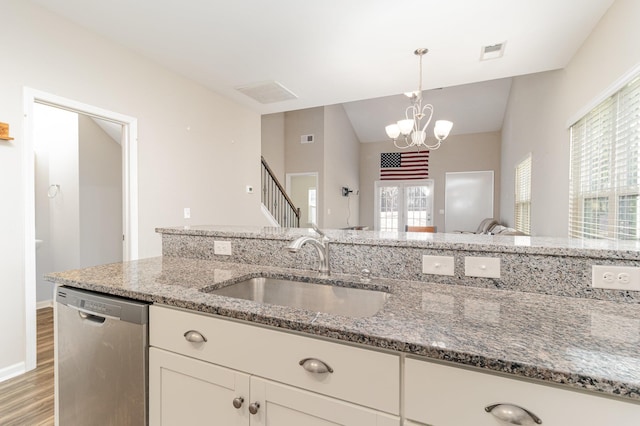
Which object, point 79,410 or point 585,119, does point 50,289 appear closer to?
point 79,410

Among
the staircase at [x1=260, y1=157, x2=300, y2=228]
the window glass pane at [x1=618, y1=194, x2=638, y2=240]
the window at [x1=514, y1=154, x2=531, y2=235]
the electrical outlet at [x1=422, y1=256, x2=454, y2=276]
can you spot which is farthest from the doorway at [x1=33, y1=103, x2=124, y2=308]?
the window at [x1=514, y1=154, x2=531, y2=235]

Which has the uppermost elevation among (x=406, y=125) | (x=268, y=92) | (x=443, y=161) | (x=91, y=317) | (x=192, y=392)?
(x=268, y=92)

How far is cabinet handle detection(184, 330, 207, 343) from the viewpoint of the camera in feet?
3.50

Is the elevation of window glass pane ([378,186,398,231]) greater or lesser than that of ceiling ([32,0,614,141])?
lesser

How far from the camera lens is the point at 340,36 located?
107 inches

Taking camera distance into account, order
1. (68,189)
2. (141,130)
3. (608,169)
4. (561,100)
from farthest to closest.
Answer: (68,189)
(561,100)
(141,130)
(608,169)

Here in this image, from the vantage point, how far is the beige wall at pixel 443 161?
829cm

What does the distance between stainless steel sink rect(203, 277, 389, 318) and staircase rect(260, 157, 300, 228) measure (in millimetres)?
3966

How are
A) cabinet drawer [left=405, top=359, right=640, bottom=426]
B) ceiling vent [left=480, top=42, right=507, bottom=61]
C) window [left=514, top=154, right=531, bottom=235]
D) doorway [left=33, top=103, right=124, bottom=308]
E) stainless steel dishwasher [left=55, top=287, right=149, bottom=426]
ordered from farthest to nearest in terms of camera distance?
window [left=514, top=154, right=531, bottom=235] → doorway [left=33, top=103, right=124, bottom=308] → ceiling vent [left=480, top=42, right=507, bottom=61] → stainless steel dishwasher [left=55, top=287, right=149, bottom=426] → cabinet drawer [left=405, top=359, right=640, bottom=426]

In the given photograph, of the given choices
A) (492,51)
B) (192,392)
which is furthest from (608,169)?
(192,392)

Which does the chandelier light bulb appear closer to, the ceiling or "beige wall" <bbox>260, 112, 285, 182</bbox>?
the ceiling

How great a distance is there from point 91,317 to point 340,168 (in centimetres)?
720

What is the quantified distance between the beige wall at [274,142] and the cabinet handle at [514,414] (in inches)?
277

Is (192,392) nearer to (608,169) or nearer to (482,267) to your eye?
(482,267)
